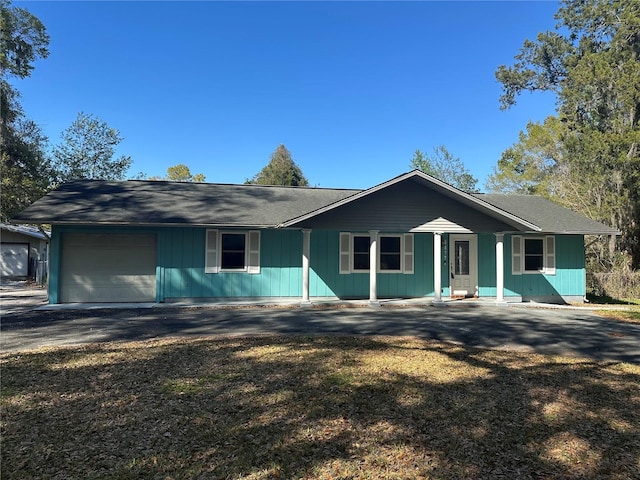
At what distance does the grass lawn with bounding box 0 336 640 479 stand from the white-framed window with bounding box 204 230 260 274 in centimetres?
655

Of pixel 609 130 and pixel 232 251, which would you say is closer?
pixel 232 251

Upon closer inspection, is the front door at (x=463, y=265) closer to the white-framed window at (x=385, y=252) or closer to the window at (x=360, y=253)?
the white-framed window at (x=385, y=252)

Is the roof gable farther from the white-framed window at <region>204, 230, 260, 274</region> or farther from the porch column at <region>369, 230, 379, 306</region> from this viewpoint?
the white-framed window at <region>204, 230, 260, 274</region>

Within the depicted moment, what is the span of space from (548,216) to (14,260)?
30.4 metres

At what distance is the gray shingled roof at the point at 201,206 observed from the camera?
11.9m

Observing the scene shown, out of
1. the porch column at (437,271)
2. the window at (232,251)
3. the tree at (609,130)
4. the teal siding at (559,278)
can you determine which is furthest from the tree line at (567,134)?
the window at (232,251)

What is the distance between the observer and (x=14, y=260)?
81.9ft

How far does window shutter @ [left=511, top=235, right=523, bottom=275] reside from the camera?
562 inches

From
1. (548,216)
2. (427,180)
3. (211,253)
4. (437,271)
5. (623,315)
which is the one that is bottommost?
(623,315)

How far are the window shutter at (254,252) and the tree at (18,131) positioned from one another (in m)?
19.7

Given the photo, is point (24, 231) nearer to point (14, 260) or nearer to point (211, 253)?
point (14, 260)

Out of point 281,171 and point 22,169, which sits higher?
point 281,171

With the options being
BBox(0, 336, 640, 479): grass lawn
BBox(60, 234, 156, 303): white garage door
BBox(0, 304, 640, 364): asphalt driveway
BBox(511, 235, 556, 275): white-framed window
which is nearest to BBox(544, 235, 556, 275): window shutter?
BBox(511, 235, 556, 275): white-framed window

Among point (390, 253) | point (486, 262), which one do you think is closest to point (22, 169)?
point (390, 253)
